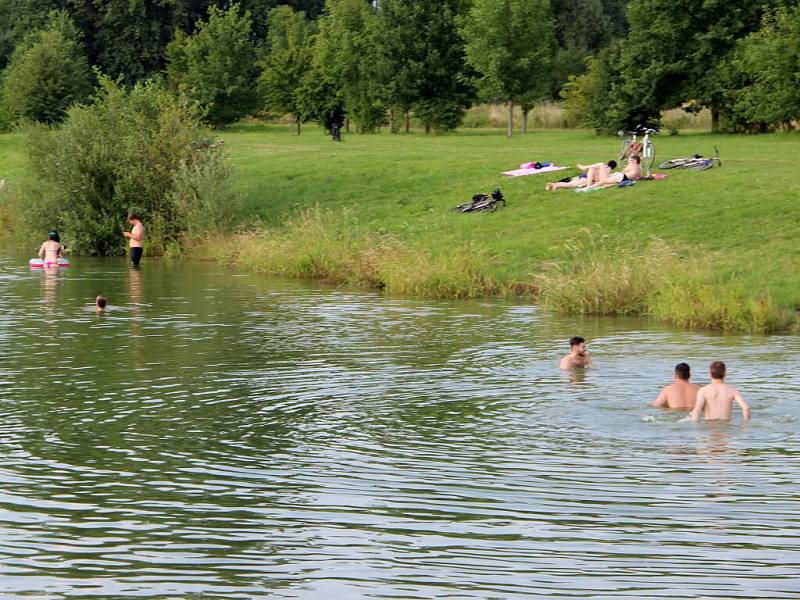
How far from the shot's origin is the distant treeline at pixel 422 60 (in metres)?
63.2

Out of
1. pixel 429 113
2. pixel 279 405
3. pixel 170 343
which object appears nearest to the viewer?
pixel 279 405

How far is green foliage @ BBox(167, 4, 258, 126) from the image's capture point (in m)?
81.8

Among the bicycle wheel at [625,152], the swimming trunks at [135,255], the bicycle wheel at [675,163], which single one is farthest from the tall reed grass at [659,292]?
the swimming trunks at [135,255]

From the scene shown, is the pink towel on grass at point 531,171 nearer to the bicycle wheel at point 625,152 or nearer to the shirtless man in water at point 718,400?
the bicycle wheel at point 625,152

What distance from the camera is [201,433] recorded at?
651 inches

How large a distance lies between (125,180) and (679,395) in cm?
2895

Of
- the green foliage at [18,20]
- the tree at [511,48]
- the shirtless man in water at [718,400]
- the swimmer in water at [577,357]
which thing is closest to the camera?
the shirtless man in water at [718,400]

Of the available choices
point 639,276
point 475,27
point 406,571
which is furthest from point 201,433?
point 475,27

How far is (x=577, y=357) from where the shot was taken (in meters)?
20.6

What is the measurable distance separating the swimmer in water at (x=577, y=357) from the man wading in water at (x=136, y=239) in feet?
69.7

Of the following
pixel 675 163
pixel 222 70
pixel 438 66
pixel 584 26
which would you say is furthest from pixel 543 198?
pixel 584 26

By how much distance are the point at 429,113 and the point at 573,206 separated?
36353 millimetres

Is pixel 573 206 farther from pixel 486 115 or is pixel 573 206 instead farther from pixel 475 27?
pixel 486 115

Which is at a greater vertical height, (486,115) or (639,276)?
(486,115)
